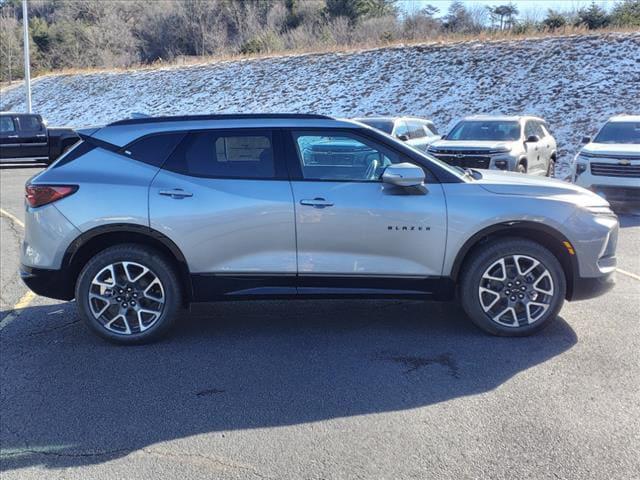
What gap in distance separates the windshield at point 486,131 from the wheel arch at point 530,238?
957 centimetres

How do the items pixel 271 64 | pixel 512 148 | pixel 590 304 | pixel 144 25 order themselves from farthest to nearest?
1. pixel 144 25
2. pixel 271 64
3. pixel 512 148
4. pixel 590 304

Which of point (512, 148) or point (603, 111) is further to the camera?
point (603, 111)

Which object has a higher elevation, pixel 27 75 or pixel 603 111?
pixel 27 75

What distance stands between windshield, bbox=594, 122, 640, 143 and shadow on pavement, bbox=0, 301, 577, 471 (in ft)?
27.9

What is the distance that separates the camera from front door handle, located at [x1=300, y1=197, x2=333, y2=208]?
490 cm

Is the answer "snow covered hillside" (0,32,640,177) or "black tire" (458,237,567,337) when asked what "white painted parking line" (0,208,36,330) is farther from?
"snow covered hillside" (0,32,640,177)

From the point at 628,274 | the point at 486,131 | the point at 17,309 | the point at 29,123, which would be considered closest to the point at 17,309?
the point at 17,309

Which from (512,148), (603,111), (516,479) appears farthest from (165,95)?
(516,479)

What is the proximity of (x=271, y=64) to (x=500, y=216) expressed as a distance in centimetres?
2961

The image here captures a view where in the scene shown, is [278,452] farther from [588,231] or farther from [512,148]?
[512,148]

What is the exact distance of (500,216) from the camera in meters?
4.94

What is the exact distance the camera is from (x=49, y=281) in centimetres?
503

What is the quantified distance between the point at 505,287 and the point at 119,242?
316 cm

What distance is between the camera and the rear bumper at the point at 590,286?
5.05 meters
